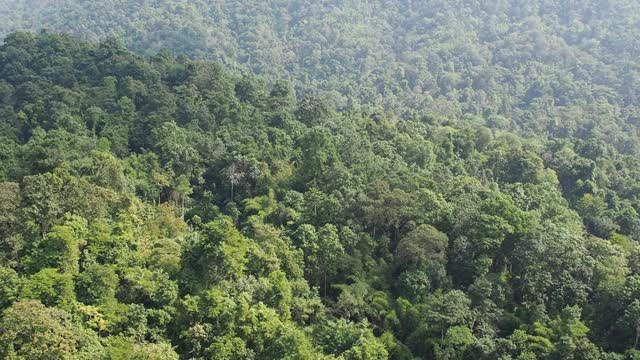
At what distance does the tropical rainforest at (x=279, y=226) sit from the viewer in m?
26.3

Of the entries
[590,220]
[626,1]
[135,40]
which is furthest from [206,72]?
[626,1]

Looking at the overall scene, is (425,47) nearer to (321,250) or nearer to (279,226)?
(279,226)

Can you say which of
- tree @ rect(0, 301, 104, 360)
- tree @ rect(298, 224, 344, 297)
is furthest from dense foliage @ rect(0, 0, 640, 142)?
tree @ rect(0, 301, 104, 360)

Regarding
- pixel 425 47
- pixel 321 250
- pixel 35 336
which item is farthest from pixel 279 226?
pixel 425 47

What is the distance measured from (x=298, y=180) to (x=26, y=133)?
64.8 feet

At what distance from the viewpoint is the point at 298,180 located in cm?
4178

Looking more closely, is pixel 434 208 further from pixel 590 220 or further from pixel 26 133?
pixel 26 133

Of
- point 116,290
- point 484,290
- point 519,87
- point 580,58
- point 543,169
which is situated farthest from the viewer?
point 580,58

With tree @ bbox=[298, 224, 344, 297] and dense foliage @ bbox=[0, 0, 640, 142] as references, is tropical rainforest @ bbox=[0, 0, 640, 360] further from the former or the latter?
dense foliage @ bbox=[0, 0, 640, 142]

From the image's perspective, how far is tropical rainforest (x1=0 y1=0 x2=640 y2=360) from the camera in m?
26.3

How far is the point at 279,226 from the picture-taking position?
36844 mm

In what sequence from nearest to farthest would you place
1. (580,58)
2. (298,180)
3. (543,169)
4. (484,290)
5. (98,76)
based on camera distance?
(484,290)
(298,180)
(543,169)
(98,76)
(580,58)

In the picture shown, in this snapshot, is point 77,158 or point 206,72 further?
point 206,72

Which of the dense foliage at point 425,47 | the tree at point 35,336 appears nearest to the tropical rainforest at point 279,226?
the tree at point 35,336
